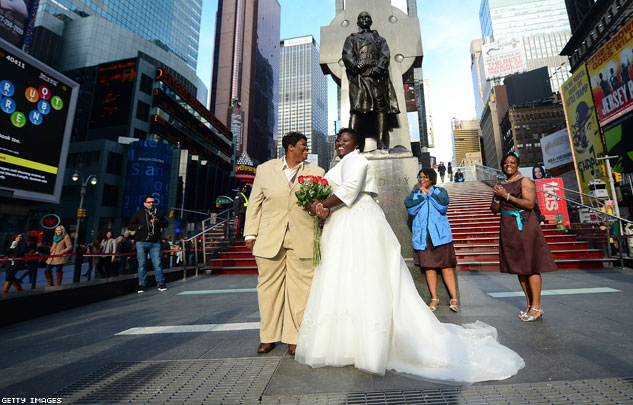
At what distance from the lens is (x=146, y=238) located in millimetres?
6723

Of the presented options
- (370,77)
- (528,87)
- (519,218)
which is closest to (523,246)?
(519,218)

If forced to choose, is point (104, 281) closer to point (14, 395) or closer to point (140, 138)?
point (14, 395)

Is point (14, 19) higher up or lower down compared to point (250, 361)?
higher up

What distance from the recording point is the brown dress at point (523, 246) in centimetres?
333

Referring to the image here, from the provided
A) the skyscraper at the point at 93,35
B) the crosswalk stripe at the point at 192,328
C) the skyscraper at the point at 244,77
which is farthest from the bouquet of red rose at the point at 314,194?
the skyscraper at the point at 244,77

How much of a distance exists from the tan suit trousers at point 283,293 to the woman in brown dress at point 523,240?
253cm

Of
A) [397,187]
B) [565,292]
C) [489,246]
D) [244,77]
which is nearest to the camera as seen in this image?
[397,187]

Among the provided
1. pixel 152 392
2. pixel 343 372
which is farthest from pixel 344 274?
pixel 152 392

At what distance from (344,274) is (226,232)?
10.0 m

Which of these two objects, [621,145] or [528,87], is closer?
[621,145]

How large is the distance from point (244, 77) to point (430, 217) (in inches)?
3981

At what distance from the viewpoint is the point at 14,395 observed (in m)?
2.02

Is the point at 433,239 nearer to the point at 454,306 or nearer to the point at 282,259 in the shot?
the point at 454,306

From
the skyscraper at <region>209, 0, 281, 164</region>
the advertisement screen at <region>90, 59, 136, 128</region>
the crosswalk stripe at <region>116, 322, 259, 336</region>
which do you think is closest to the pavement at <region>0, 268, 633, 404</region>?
the crosswalk stripe at <region>116, 322, 259, 336</region>
